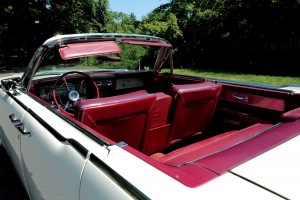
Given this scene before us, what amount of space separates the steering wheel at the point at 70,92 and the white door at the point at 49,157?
654 millimetres

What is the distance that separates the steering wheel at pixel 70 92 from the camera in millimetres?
2937

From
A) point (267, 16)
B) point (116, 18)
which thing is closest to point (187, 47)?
point (267, 16)

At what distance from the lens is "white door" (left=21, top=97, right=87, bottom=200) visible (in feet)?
4.66

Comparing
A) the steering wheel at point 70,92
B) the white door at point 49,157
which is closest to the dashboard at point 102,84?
the steering wheel at point 70,92

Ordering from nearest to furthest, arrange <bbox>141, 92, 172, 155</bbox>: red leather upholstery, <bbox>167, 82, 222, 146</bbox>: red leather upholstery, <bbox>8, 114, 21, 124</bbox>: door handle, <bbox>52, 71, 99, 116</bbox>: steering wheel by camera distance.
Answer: <bbox>8, 114, 21, 124</bbox>: door handle < <bbox>141, 92, 172, 155</bbox>: red leather upholstery < <bbox>167, 82, 222, 146</bbox>: red leather upholstery < <bbox>52, 71, 99, 116</bbox>: steering wheel

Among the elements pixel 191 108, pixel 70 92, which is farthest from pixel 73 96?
pixel 191 108

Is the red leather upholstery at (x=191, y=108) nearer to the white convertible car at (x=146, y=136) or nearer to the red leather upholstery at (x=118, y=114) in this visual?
the white convertible car at (x=146, y=136)

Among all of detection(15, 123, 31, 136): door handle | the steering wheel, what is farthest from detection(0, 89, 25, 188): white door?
the steering wheel

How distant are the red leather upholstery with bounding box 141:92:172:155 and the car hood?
115 cm

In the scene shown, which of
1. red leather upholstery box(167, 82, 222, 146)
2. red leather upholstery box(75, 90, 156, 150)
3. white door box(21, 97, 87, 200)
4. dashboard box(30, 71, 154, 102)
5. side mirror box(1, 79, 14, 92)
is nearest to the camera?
white door box(21, 97, 87, 200)

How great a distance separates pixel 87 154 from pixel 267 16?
11380mm

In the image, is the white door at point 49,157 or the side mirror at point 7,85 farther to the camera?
the side mirror at point 7,85

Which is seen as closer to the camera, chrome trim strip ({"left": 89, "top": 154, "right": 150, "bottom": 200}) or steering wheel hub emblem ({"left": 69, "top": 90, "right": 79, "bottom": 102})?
chrome trim strip ({"left": 89, "top": 154, "right": 150, "bottom": 200})

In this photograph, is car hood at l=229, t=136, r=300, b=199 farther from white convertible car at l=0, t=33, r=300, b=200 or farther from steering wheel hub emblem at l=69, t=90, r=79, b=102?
steering wheel hub emblem at l=69, t=90, r=79, b=102
